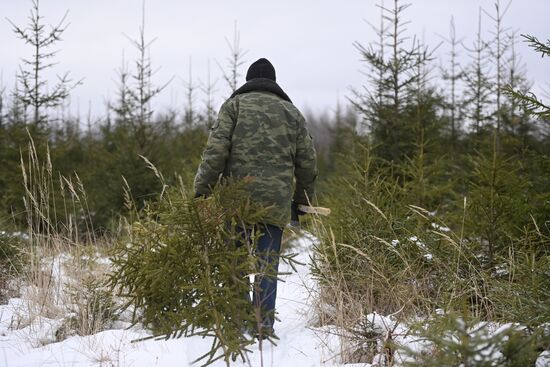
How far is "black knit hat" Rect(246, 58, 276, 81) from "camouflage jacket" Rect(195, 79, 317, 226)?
0.19 m

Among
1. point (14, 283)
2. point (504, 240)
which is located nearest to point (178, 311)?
point (14, 283)

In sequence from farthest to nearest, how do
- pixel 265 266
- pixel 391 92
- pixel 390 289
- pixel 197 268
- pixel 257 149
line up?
pixel 391 92 → pixel 390 289 → pixel 257 149 → pixel 265 266 → pixel 197 268

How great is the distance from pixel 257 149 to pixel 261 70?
2.40 feet

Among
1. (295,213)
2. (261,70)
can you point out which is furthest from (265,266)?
(261,70)

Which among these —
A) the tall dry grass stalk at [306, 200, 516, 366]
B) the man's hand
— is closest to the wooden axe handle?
the man's hand

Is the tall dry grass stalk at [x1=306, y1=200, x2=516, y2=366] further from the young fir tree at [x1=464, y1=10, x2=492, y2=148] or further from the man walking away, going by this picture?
Result: the young fir tree at [x1=464, y1=10, x2=492, y2=148]

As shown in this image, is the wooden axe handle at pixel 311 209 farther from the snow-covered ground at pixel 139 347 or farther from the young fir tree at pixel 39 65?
the young fir tree at pixel 39 65

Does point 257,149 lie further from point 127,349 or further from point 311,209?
point 127,349

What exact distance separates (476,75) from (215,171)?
12.4 meters

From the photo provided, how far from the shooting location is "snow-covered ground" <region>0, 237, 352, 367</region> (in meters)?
2.75

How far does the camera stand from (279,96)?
3482 millimetres

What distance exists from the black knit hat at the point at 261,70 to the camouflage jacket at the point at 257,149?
0.19 m

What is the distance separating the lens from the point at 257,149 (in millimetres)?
3252

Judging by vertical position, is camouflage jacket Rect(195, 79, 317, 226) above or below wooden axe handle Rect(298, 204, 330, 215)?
above
